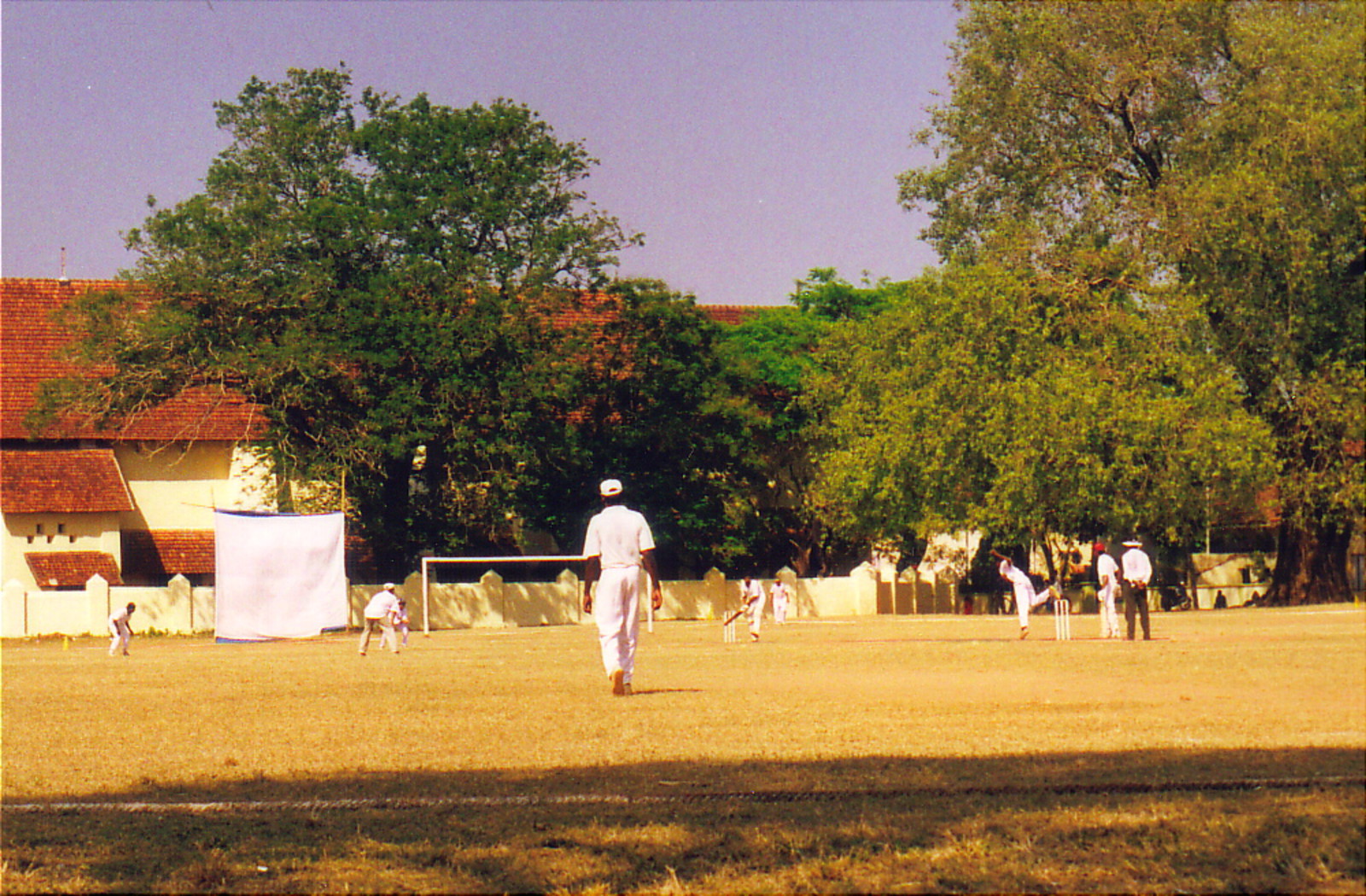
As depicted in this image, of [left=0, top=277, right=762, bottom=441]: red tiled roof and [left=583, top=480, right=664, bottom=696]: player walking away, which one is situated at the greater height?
[left=0, top=277, right=762, bottom=441]: red tiled roof

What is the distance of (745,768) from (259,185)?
145ft

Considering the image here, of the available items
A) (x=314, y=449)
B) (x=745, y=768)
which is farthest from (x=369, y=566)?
(x=745, y=768)

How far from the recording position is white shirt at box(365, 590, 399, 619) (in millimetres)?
29703

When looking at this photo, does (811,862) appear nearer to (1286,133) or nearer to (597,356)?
(1286,133)

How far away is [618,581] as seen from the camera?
1486 cm

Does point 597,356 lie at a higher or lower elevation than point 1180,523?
higher

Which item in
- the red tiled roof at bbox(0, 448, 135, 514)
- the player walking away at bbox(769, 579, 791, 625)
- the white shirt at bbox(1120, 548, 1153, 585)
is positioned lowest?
the player walking away at bbox(769, 579, 791, 625)

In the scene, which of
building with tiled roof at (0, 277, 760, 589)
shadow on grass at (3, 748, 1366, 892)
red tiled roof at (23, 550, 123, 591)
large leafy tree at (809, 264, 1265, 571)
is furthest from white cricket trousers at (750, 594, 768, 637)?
red tiled roof at (23, 550, 123, 591)

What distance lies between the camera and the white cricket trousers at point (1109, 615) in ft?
91.6

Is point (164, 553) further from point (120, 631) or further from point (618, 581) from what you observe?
point (618, 581)

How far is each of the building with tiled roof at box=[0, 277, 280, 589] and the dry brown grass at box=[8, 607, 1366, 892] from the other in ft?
121

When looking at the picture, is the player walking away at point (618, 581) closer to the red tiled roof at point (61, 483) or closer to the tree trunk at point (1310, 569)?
the tree trunk at point (1310, 569)

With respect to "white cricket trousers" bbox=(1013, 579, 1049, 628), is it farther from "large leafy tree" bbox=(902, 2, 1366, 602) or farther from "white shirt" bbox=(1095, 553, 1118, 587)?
"large leafy tree" bbox=(902, 2, 1366, 602)

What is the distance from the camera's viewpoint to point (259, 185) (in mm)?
50219
